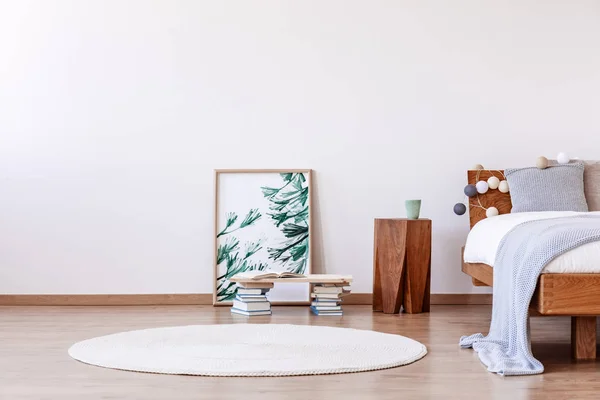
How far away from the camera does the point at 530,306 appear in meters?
3.25

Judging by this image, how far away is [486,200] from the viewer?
4.97 m

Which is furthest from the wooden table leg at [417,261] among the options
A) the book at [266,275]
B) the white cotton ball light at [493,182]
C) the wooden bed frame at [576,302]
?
the wooden bed frame at [576,302]

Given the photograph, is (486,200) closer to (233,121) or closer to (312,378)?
(233,121)

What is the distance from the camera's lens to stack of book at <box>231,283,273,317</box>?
14.9 ft

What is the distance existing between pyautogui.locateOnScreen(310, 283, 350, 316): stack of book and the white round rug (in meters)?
0.59

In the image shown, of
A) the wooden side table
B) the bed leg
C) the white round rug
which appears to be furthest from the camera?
the wooden side table

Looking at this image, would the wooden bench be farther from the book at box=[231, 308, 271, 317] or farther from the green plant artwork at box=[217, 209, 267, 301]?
the green plant artwork at box=[217, 209, 267, 301]

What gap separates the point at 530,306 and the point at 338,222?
1.98m

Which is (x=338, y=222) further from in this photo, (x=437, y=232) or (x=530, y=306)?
(x=530, y=306)

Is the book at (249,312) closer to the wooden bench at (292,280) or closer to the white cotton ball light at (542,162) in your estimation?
the wooden bench at (292,280)

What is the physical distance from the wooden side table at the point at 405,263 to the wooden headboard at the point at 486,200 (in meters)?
0.39

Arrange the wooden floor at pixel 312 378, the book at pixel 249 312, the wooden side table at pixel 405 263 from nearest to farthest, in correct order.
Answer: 1. the wooden floor at pixel 312 378
2. the book at pixel 249 312
3. the wooden side table at pixel 405 263

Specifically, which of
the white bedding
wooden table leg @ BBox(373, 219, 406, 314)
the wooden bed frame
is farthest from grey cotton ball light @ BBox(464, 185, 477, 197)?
the wooden bed frame

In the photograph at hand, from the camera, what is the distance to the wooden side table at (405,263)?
185 inches
